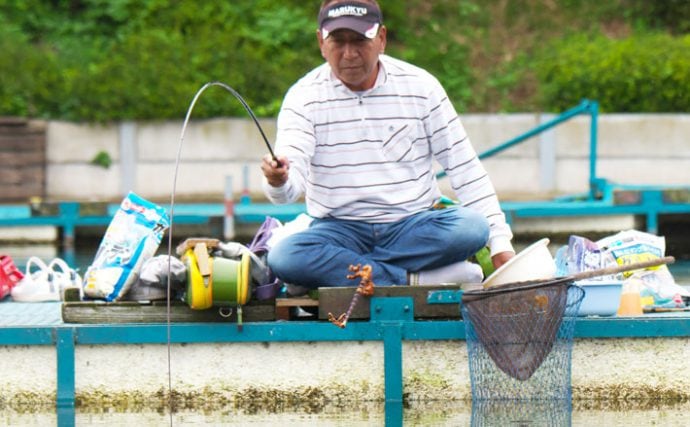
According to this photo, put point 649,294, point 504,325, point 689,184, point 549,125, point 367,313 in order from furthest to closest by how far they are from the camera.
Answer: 1. point 689,184
2. point 549,125
3. point 649,294
4. point 367,313
5. point 504,325

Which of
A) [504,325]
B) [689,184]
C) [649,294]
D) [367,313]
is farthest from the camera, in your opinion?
[689,184]

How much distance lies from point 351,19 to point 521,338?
1393 millimetres

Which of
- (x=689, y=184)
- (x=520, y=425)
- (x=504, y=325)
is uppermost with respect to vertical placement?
(x=689, y=184)

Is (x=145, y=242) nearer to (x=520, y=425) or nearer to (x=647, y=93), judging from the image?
(x=520, y=425)

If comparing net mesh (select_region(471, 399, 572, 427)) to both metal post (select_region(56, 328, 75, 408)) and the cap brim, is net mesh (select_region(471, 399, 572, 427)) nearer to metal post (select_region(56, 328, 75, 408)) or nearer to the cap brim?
the cap brim

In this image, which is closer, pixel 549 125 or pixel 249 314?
pixel 249 314

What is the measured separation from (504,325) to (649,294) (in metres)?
1.06

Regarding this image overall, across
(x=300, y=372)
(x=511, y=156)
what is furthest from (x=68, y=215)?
(x=300, y=372)

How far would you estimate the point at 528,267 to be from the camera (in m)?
5.65

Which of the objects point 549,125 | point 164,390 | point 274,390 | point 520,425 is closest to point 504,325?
point 520,425

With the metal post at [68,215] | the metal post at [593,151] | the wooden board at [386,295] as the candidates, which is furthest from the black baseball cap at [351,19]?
the metal post at [68,215]

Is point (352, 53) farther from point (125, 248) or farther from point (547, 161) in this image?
point (547, 161)

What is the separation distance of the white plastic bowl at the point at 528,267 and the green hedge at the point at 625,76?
1040cm

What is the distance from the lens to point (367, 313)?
18.9 feet
